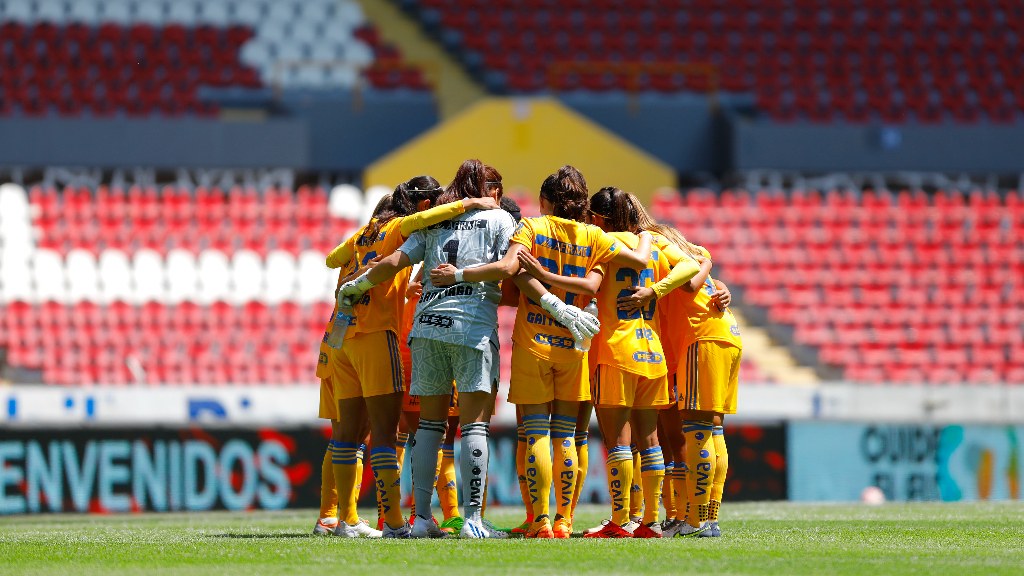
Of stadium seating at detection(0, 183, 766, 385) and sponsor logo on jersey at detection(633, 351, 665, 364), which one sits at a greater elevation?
stadium seating at detection(0, 183, 766, 385)

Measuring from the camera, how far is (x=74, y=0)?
78.5ft

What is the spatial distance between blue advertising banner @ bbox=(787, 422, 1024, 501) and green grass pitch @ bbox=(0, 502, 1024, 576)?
472cm

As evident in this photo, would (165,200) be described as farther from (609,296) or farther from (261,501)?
(609,296)

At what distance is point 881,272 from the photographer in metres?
20.5

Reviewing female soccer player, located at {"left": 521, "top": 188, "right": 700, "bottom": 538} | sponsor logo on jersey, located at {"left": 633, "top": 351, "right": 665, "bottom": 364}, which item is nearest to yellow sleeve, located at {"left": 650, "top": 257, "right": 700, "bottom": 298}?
female soccer player, located at {"left": 521, "top": 188, "right": 700, "bottom": 538}

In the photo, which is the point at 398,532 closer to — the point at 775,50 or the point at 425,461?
the point at 425,461

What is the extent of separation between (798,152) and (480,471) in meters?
15.3

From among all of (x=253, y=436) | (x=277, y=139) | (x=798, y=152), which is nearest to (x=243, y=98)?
(x=277, y=139)

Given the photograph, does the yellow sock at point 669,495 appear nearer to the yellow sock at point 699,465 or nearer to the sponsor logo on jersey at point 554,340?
the yellow sock at point 699,465

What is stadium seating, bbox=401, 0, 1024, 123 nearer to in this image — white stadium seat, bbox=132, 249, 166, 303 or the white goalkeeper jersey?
white stadium seat, bbox=132, 249, 166, 303

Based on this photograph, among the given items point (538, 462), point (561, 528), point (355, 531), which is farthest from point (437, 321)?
point (355, 531)

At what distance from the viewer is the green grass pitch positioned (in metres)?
6.41

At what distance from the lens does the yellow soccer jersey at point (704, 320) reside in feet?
27.5

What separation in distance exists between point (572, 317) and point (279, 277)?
1268cm
